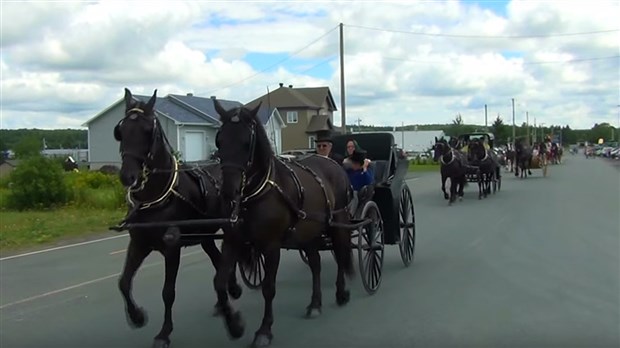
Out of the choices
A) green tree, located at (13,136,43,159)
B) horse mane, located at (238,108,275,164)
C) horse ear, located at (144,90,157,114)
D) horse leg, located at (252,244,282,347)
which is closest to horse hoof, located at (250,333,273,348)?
horse leg, located at (252,244,282,347)

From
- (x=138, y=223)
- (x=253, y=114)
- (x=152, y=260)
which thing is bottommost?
Result: (x=152, y=260)

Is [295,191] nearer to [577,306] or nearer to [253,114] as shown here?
[253,114]

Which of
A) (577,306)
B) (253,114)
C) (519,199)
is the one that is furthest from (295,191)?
(519,199)

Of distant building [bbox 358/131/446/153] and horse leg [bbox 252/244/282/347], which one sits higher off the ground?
distant building [bbox 358/131/446/153]

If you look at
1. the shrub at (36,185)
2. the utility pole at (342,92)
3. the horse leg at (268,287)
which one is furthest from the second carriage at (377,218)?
the utility pole at (342,92)

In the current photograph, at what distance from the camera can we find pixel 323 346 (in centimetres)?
677

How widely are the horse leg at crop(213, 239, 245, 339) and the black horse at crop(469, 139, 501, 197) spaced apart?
2026 centimetres

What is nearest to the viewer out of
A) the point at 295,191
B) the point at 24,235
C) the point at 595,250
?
the point at 295,191

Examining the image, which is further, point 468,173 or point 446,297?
point 468,173

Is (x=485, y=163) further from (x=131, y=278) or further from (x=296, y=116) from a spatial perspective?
(x=296, y=116)

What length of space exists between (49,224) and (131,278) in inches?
521

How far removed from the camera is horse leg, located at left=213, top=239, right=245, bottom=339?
6.55m

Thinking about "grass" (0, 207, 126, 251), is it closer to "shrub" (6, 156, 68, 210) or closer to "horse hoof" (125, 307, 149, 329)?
"shrub" (6, 156, 68, 210)

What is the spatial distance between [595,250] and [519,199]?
11.8 meters
